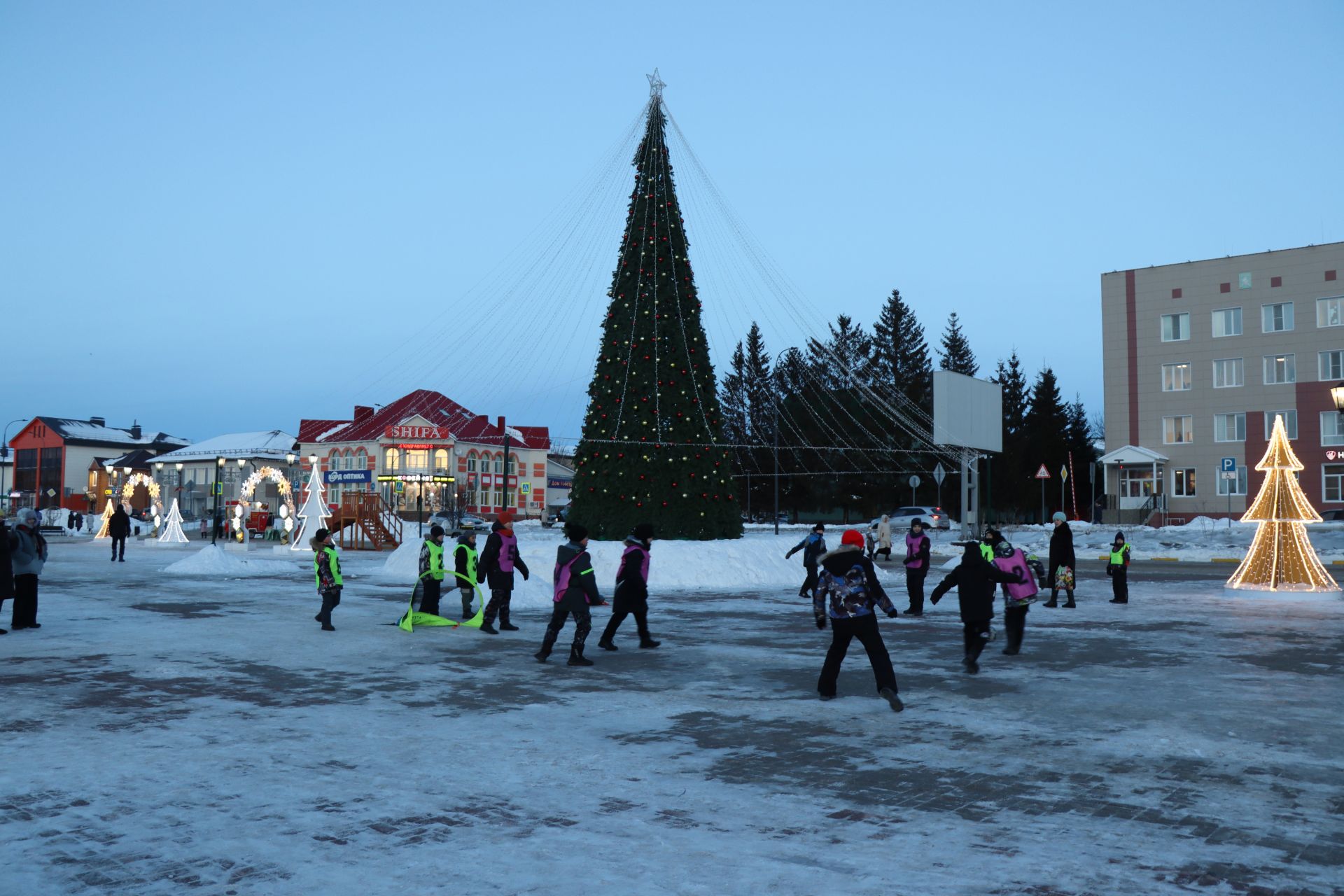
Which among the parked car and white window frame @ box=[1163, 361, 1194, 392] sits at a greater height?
white window frame @ box=[1163, 361, 1194, 392]

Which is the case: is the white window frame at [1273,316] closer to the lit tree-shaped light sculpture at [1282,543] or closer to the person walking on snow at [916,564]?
the lit tree-shaped light sculpture at [1282,543]

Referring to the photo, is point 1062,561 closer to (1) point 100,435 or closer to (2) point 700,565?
(2) point 700,565

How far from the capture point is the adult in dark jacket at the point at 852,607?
9.11 meters

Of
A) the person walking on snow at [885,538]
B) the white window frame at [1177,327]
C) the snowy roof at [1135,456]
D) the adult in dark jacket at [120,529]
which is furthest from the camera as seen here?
the white window frame at [1177,327]

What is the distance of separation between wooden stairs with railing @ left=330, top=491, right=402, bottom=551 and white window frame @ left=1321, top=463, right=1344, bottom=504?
42623 mm

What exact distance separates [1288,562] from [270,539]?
48.0 m

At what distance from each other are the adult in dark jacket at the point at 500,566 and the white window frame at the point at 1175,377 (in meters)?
48.2

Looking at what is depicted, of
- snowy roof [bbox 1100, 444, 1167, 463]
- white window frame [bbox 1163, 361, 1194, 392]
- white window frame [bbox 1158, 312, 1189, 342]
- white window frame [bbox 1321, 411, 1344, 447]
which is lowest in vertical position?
snowy roof [bbox 1100, 444, 1167, 463]

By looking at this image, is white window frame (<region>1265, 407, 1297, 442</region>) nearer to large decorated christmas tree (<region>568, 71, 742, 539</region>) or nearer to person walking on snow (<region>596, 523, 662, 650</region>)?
large decorated christmas tree (<region>568, 71, 742, 539</region>)

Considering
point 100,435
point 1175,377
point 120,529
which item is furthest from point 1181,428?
point 100,435

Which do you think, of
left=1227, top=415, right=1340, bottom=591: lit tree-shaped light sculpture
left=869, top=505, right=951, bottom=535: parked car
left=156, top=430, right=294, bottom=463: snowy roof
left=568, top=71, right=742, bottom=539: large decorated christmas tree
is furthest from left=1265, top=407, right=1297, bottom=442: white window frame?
left=156, top=430, right=294, bottom=463: snowy roof

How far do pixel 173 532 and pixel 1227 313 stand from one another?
52.7m

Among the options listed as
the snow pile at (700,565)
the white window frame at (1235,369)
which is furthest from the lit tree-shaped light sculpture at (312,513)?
the white window frame at (1235,369)

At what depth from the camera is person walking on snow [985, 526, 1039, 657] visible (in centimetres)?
1203
